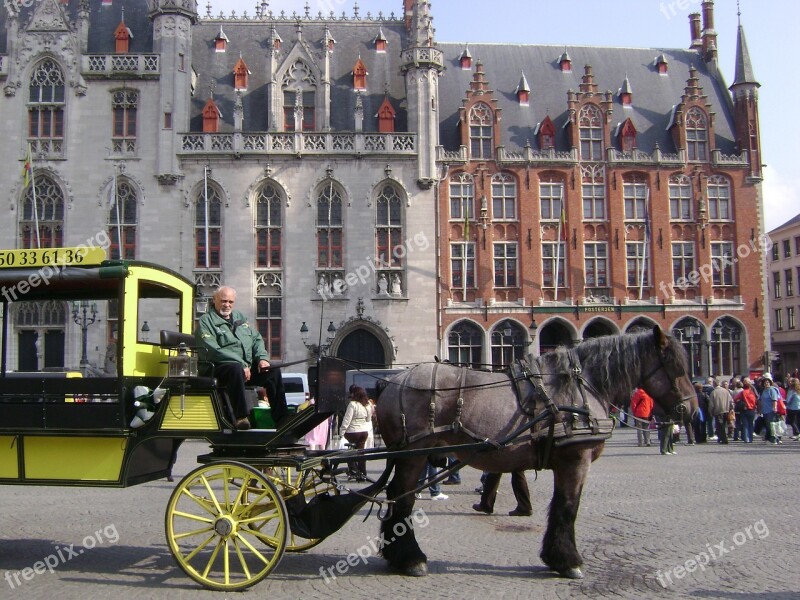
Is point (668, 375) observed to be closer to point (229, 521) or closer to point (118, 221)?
→ point (229, 521)

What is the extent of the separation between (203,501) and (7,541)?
3.20 meters

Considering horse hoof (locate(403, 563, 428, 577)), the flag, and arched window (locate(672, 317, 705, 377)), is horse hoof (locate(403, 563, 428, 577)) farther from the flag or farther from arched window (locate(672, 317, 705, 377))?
arched window (locate(672, 317, 705, 377))

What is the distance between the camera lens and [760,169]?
33.8 meters

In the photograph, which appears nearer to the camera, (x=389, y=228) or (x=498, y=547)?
(x=498, y=547)

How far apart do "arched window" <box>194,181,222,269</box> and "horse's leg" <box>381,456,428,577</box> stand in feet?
81.1

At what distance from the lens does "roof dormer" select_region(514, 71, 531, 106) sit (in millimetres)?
34406

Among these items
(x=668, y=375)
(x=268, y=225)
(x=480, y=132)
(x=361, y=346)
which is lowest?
(x=668, y=375)

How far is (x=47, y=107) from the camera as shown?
30.1 m

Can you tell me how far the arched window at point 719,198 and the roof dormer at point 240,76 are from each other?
20.9 meters

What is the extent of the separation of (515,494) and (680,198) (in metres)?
27.4

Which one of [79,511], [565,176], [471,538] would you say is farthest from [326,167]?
[471,538]

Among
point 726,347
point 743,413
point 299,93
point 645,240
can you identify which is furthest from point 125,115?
point 726,347

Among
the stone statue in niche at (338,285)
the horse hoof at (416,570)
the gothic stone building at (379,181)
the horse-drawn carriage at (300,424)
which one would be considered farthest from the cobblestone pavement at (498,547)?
the gothic stone building at (379,181)

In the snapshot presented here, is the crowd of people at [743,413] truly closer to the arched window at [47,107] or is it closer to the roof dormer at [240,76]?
the roof dormer at [240,76]
